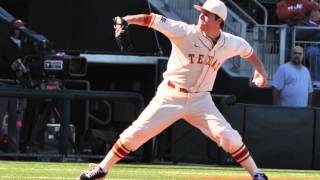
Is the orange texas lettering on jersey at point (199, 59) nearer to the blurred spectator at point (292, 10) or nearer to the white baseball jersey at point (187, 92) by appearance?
the white baseball jersey at point (187, 92)

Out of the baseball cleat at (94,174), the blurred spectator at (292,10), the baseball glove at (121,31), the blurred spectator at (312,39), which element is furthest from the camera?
the blurred spectator at (312,39)

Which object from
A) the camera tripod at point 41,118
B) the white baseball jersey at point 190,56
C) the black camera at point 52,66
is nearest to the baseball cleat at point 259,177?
the white baseball jersey at point 190,56

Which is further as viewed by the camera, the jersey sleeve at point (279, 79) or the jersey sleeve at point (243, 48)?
the jersey sleeve at point (279, 79)

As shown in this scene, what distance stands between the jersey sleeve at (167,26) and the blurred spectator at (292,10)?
7518mm

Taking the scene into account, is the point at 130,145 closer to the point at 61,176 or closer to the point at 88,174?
the point at 88,174

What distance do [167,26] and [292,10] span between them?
7.76 m

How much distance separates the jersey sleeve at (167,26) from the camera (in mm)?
8383

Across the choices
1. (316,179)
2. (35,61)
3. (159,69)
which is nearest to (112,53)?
(159,69)

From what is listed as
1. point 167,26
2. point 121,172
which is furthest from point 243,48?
point 121,172

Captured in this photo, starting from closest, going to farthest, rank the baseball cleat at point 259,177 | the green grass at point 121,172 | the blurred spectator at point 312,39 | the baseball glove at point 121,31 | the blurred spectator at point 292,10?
the baseball glove at point 121,31 < the baseball cleat at point 259,177 < the green grass at point 121,172 < the blurred spectator at point 292,10 < the blurred spectator at point 312,39

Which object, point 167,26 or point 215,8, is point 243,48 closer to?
point 215,8

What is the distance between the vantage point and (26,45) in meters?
14.6

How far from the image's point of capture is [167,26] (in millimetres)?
8445

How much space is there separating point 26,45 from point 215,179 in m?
5.50
